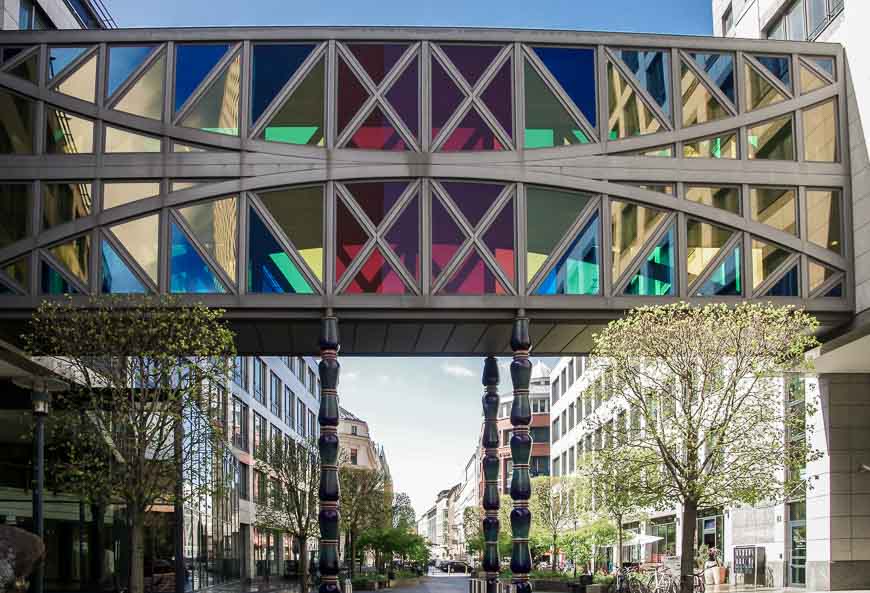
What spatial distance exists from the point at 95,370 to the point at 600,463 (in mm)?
14551

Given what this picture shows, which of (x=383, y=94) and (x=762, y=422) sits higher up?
(x=383, y=94)

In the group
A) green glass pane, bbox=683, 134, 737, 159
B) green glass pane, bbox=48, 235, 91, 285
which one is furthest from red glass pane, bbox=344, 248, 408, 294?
green glass pane, bbox=683, 134, 737, 159

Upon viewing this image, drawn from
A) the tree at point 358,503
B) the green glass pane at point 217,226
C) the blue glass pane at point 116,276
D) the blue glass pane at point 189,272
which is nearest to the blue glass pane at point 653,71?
the green glass pane at point 217,226

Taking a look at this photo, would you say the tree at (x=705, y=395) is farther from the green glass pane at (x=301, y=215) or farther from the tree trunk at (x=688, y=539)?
the green glass pane at (x=301, y=215)

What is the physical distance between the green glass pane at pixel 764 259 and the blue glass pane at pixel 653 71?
5.08 m

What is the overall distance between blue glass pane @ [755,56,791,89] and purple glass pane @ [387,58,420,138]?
11019mm

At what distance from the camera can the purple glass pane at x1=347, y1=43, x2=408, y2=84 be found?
121ft

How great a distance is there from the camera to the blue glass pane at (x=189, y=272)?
3512 centimetres

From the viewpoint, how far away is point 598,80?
36781mm

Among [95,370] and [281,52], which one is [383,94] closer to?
[281,52]

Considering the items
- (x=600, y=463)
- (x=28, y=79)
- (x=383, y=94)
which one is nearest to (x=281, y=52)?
(x=383, y=94)

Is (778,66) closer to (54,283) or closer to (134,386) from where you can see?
(134,386)

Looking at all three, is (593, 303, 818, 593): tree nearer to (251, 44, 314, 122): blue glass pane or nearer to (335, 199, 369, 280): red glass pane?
(335, 199, 369, 280): red glass pane

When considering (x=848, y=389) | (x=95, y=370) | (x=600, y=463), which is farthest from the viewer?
(x=848, y=389)
